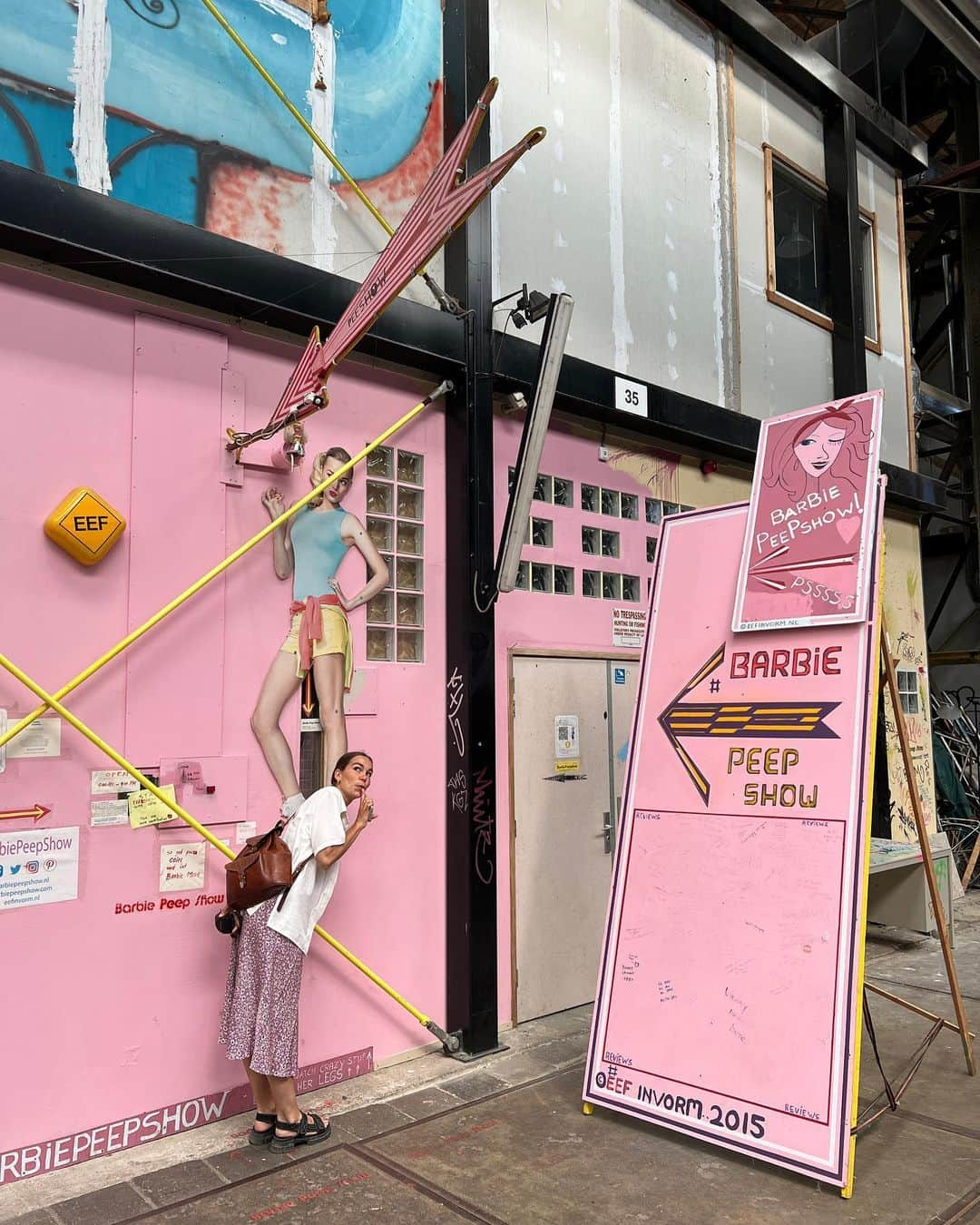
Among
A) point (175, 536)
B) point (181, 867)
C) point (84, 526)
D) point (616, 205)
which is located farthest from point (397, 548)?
point (616, 205)

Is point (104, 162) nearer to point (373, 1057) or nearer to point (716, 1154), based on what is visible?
point (373, 1057)

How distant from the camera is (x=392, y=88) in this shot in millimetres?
5340

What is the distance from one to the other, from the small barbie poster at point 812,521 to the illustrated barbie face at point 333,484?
193 centimetres

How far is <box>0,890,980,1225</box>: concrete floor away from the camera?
3504 millimetres

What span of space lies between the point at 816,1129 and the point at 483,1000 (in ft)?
6.35

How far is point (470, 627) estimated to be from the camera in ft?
17.1

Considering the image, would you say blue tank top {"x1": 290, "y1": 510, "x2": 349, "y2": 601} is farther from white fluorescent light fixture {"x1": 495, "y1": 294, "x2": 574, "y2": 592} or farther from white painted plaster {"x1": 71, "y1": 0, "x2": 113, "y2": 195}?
white painted plaster {"x1": 71, "y1": 0, "x2": 113, "y2": 195}

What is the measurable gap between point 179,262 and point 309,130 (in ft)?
3.46

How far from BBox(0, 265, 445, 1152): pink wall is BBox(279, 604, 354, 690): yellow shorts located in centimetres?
8

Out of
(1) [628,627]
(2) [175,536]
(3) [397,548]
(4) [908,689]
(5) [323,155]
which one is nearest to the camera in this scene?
(2) [175,536]

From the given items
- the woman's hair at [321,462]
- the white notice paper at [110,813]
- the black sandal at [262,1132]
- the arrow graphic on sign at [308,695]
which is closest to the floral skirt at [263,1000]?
the black sandal at [262,1132]

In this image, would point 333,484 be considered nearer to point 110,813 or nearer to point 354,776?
point 354,776

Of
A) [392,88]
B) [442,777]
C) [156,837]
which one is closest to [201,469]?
[156,837]

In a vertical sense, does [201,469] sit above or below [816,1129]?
above
